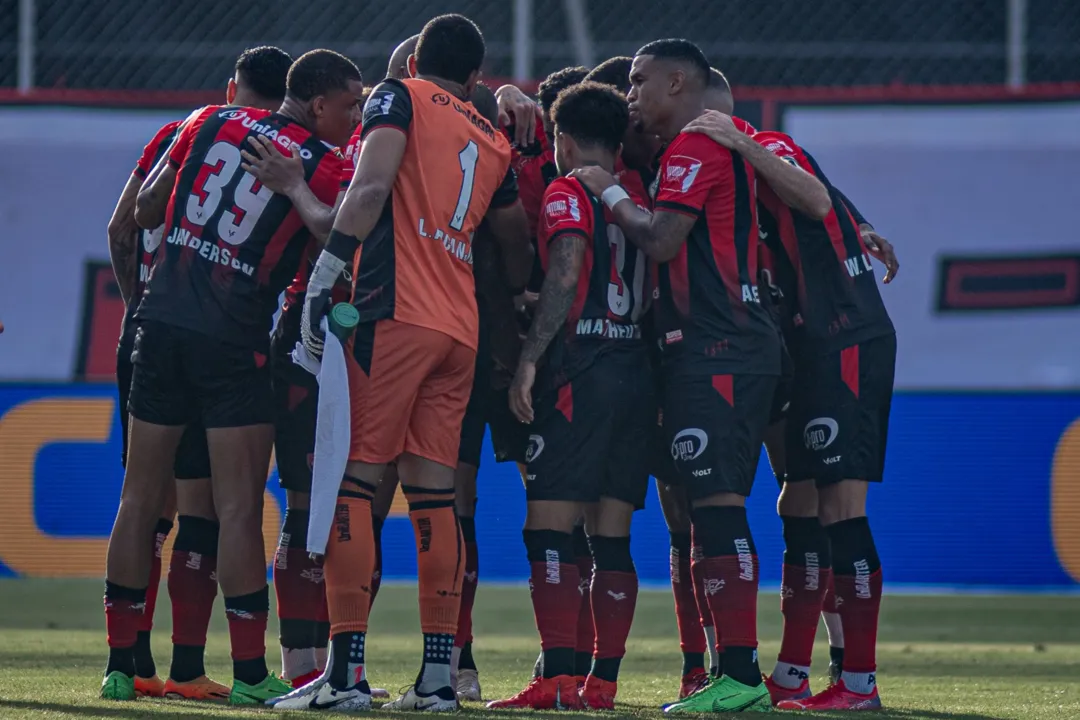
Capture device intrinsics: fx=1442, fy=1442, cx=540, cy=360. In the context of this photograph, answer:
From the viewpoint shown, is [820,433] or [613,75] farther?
[613,75]

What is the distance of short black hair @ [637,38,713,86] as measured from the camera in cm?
504

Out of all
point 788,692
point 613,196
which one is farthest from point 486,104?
point 788,692

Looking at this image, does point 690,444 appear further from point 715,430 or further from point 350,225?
point 350,225

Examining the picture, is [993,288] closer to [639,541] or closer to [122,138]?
[639,541]

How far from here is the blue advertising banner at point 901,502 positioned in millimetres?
10102

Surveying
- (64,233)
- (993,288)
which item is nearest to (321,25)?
(64,233)

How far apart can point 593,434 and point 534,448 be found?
0.68ft

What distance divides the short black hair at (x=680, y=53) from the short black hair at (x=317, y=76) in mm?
1050

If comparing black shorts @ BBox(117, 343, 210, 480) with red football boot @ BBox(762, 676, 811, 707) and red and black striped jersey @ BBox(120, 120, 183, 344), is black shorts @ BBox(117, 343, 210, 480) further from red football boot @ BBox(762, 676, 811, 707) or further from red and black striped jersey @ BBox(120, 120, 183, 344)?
red football boot @ BBox(762, 676, 811, 707)

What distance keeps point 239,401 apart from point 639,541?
231 inches

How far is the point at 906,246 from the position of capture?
11.0 meters

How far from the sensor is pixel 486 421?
17.7 ft

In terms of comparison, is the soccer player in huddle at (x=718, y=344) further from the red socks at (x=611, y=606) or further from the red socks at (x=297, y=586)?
the red socks at (x=297, y=586)

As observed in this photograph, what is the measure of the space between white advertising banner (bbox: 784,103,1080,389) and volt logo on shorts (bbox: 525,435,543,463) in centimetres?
655
